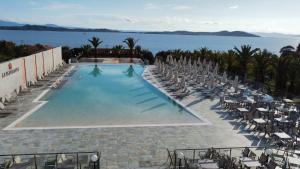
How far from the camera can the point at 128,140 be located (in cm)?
1348

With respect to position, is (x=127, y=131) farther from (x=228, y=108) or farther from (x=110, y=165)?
(x=228, y=108)

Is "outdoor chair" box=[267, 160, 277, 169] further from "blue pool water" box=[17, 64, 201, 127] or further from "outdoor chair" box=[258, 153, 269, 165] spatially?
"blue pool water" box=[17, 64, 201, 127]

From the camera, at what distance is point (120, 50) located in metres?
46.1

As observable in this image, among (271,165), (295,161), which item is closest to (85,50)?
(295,161)

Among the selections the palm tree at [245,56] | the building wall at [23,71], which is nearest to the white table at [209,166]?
the building wall at [23,71]

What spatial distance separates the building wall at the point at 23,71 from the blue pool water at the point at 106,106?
243cm

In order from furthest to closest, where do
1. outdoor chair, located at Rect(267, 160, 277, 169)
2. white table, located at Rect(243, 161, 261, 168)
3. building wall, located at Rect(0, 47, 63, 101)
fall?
building wall, located at Rect(0, 47, 63, 101), white table, located at Rect(243, 161, 261, 168), outdoor chair, located at Rect(267, 160, 277, 169)

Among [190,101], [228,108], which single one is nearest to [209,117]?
[228,108]

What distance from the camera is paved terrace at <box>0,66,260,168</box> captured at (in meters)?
11.9

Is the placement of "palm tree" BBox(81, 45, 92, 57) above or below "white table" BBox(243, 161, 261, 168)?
above

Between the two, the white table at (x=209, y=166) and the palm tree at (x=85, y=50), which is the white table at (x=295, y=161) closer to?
the white table at (x=209, y=166)

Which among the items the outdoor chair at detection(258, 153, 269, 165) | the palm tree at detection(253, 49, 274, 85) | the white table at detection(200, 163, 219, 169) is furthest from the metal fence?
the palm tree at detection(253, 49, 274, 85)

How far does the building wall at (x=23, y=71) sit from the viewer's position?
20.6 metres

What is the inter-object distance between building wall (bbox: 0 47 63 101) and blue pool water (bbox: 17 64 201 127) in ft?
7.97
